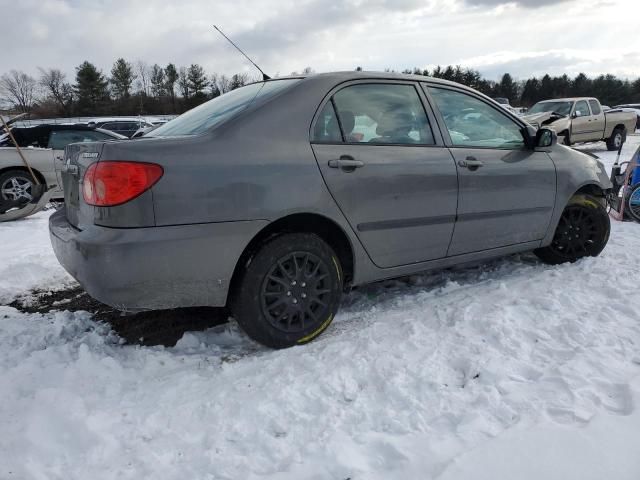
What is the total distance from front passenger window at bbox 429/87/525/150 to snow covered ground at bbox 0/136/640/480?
1152 mm

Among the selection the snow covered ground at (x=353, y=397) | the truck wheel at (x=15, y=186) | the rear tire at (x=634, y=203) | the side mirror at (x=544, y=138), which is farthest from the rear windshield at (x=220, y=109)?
the truck wheel at (x=15, y=186)

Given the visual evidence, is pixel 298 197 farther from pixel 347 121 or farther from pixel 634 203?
pixel 634 203

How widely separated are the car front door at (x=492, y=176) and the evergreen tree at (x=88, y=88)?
61.7 meters

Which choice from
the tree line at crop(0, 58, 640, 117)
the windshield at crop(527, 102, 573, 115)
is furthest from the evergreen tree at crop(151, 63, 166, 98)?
the windshield at crop(527, 102, 573, 115)

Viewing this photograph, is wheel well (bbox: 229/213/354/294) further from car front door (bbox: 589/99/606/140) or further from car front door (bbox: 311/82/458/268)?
car front door (bbox: 589/99/606/140)

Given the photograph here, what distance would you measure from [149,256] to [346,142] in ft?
4.28

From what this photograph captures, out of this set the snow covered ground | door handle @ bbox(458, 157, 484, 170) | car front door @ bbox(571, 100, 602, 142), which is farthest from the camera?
car front door @ bbox(571, 100, 602, 142)

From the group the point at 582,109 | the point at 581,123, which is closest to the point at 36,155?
the point at 581,123

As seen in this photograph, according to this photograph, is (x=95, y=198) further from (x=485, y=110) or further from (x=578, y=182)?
(x=578, y=182)

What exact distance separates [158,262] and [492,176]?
240cm

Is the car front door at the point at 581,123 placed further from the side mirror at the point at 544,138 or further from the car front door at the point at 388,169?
the car front door at the point at 388,169

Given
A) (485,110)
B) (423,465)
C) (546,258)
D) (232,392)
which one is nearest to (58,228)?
(232,392)

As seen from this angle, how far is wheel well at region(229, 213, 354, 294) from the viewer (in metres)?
2.63

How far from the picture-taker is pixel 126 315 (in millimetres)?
3279
